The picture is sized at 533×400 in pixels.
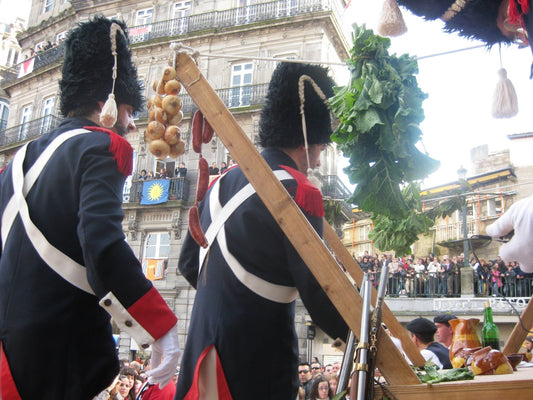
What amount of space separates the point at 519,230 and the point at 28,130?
28.9m

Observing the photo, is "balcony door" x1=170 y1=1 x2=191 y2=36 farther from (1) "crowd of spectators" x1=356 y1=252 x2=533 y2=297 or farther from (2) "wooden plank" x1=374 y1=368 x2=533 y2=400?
(2) "wooden plank" x1=374 y1=368 x2=533 y2=400

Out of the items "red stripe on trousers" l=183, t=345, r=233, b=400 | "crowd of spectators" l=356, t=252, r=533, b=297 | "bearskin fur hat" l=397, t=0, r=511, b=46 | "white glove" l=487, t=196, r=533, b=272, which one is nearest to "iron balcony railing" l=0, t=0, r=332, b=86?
"crowd of spectators" l=356, t=252, r=533, b=297

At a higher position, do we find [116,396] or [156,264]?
[156,264]

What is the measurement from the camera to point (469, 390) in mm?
1805

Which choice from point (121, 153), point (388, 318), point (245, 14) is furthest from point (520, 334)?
point (245, 14)

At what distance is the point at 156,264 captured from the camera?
71.0ft

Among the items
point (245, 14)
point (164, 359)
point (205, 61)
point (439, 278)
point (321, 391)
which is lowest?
point (321, 391)

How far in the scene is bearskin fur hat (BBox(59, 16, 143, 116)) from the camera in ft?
9.21

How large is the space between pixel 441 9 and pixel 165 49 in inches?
904

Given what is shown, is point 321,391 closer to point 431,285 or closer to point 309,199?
point 309,199

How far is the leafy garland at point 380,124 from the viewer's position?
2.98m

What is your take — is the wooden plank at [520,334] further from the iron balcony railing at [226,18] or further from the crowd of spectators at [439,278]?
the iron balcony railing at [226,18]

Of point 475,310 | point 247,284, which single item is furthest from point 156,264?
point 247,284

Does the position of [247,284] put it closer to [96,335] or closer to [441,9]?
[96,335]
